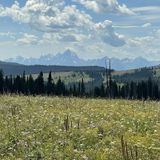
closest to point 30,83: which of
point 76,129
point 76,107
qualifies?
point 76,107

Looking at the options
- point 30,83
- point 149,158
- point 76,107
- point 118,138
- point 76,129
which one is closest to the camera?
point 149,158

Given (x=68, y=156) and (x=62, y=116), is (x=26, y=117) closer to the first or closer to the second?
(x=62, y=116)

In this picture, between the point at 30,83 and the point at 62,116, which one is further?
the point at 30,83

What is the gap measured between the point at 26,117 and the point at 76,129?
3.89 meters

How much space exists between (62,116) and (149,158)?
8508 millimetres

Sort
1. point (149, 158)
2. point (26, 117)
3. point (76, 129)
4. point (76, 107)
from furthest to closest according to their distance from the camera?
point (76, 107), point (26, 117), point (76, 129), point (149, 158)

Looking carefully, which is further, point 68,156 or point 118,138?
point 118,138

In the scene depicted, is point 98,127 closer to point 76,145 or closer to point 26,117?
point 76,145

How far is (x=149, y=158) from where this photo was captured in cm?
1163

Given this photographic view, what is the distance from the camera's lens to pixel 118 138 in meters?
14.4

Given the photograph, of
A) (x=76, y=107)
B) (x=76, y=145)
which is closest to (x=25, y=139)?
(x=76, y=145)

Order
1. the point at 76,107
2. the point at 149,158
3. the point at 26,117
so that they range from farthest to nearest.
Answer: the point at 76,107 → the point at 26,117 → the point at 149,158

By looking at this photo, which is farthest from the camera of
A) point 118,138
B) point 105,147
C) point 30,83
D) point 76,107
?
point 30,83

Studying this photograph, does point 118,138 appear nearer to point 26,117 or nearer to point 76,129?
point 76,129
